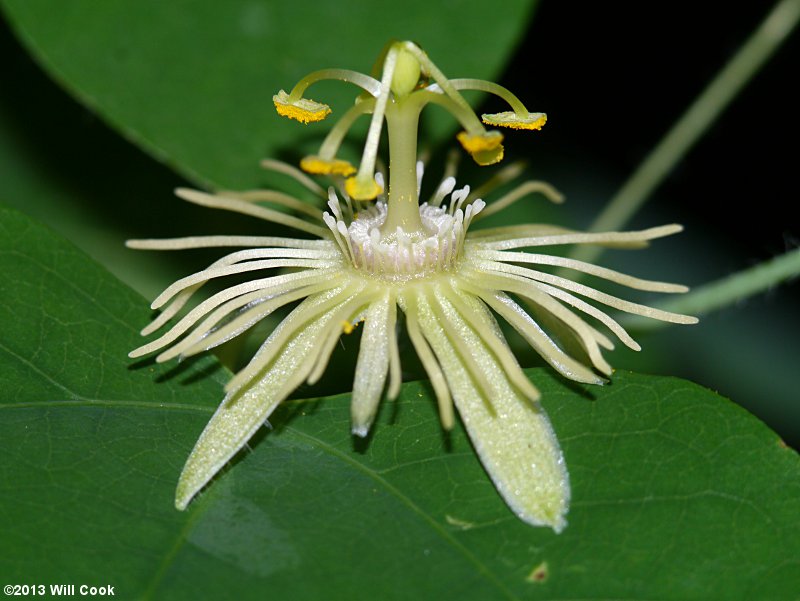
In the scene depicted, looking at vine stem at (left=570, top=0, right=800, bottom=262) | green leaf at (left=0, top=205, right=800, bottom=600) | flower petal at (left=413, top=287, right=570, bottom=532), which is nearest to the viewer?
green leaf at (left=0, top=205, right=800, bottom=600)

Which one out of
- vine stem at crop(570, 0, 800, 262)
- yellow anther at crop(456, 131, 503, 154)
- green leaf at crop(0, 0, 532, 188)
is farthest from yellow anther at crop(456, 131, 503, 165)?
vine stem at crop(570, 0, 800, 262)

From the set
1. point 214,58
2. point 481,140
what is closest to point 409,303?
point 481,140

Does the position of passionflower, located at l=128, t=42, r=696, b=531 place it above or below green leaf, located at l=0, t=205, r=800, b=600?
above

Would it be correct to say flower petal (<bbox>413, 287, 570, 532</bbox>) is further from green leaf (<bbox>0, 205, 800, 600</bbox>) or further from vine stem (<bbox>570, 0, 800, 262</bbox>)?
vine stem (<bbox>570, 0, 800, 262</bbox>)

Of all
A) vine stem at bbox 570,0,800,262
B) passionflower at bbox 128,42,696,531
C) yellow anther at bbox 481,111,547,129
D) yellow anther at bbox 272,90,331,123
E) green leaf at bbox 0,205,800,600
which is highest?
vine stem at bbox 570,0,800,262

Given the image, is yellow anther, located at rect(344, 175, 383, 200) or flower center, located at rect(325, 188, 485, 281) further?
flower center, located at rect(325, 188, 485, 281)

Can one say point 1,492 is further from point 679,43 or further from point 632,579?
point 679,43

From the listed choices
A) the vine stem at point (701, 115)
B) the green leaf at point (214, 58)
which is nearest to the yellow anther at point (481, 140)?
the green leaf at point (214, 58)

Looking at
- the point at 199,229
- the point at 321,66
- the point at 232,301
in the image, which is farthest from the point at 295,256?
the point at 199,229

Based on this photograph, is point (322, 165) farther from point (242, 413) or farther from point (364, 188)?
point (242, 413)
